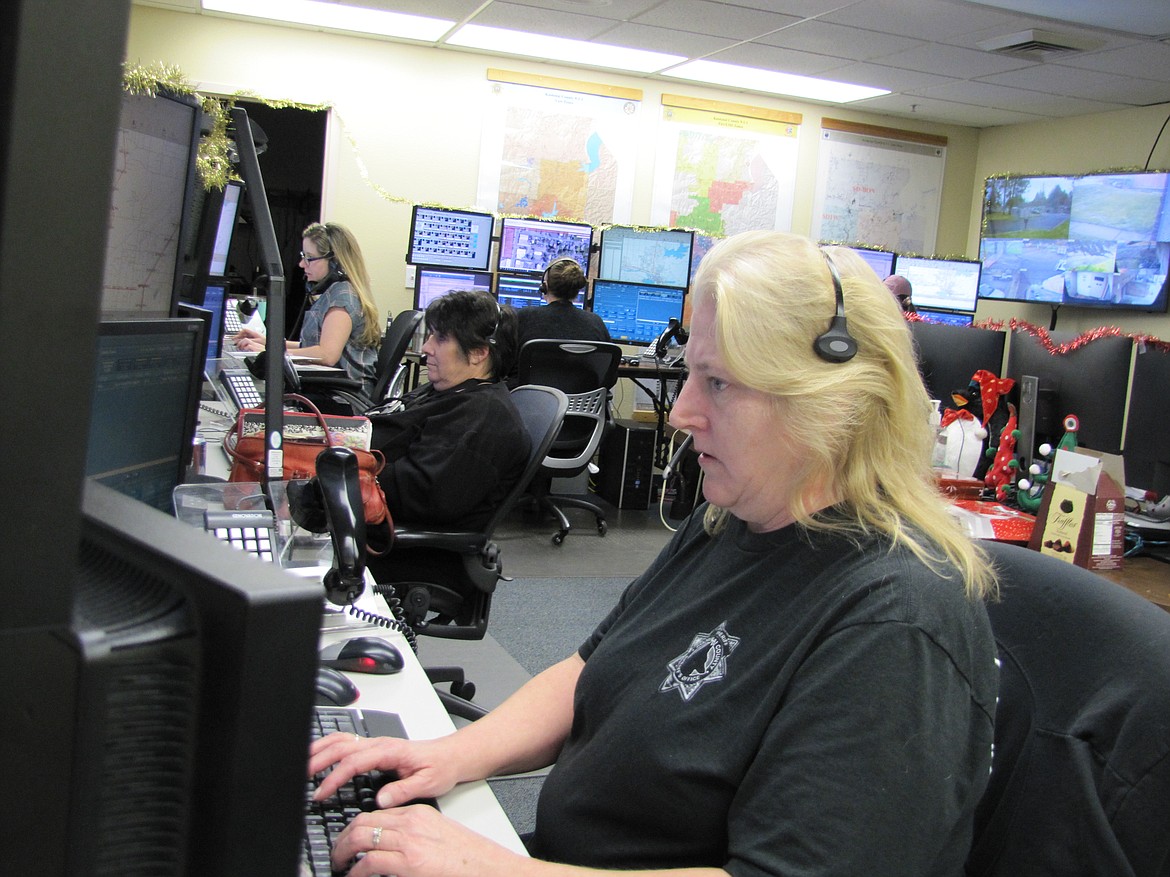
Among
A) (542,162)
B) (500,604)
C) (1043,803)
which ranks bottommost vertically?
(500,604)

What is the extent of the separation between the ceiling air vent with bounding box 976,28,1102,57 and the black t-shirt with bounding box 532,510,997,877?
15.8 feet

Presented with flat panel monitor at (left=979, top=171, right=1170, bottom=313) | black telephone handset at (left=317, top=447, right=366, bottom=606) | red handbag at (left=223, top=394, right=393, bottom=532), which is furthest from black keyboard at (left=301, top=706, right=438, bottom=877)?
flat panel monitor at (left=979, top=171, right=1170, bottom=313)

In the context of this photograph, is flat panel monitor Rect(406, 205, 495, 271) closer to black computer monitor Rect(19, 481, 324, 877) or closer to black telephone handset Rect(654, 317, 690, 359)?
black telephone handset Rect(654, 317, 690, 359)

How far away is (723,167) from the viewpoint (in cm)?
689

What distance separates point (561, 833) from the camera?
3.33 feet

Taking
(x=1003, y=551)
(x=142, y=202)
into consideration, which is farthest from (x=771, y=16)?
(x=1003, y=551)

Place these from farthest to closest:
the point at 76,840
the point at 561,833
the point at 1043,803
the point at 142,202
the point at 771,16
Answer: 1. the point at 771,16
2. the point at 142,202
3. the point at 561,833
4. the point at 1043,803
5. the point at 76,840

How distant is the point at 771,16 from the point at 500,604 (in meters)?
3.26

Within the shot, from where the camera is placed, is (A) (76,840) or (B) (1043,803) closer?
(A) (76,840)

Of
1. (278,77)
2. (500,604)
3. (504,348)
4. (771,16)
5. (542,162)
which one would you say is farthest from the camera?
(542,162)

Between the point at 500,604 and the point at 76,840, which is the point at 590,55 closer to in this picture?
the point at 500,604

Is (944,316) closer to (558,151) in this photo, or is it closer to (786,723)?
(558,151)

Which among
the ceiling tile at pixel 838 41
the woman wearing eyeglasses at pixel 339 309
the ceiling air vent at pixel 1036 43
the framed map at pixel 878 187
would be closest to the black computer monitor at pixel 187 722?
the woman wearing eyeglasses at pixel 339 309

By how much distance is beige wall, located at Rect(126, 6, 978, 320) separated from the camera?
19.0 feet
